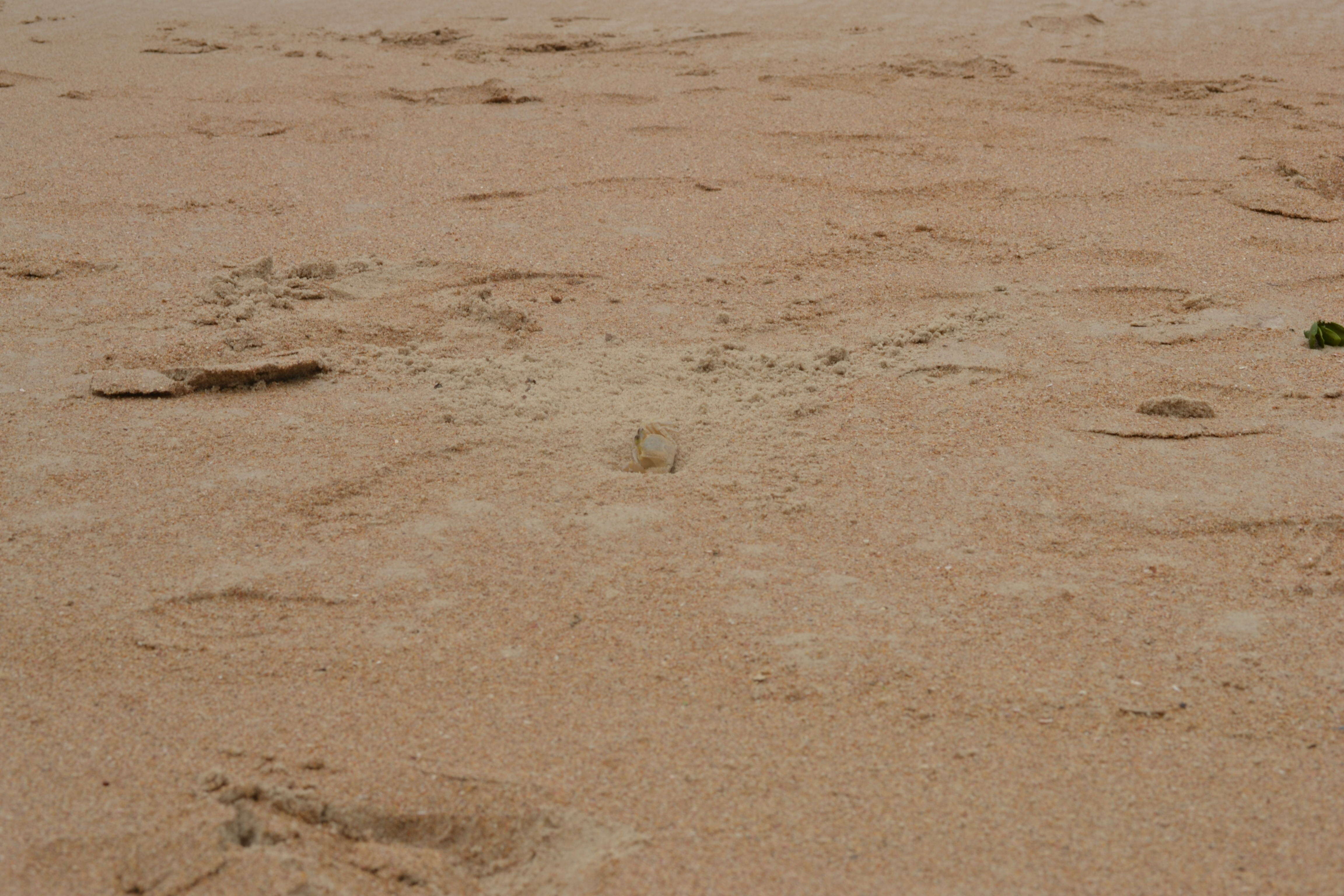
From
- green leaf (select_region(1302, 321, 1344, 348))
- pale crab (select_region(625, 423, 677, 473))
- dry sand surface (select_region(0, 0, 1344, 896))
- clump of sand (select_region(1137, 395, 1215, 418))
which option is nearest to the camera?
dry sand surface (select_region(0, 0, 1344, 896))

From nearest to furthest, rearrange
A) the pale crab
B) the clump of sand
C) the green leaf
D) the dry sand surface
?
the dry sand surface < the pale crab < the clump of sand < the green leaf

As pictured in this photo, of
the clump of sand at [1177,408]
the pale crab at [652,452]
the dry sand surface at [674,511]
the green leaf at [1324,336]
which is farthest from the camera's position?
the green leaf at [1324,336]

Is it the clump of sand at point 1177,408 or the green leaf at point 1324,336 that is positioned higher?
the green leaf at point 1324,336

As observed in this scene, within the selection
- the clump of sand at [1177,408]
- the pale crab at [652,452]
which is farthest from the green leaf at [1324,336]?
the pale crab at [652,452]

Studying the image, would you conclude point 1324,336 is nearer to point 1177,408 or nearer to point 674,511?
point 1177,408

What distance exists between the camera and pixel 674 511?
2.21 meters

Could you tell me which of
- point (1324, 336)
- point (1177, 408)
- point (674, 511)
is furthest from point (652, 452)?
point (1324, 336)

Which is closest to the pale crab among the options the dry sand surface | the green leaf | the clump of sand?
the dry sand surface

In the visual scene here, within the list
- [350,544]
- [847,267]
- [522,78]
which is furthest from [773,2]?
[350,544]

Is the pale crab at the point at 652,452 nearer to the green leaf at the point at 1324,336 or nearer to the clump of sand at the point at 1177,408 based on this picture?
the clump of sand at the point at 1177,408

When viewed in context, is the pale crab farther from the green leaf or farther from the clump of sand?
the green leaf

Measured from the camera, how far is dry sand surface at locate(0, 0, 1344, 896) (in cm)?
155

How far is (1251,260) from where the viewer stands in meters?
3.31

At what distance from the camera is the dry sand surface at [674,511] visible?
1.55 m
